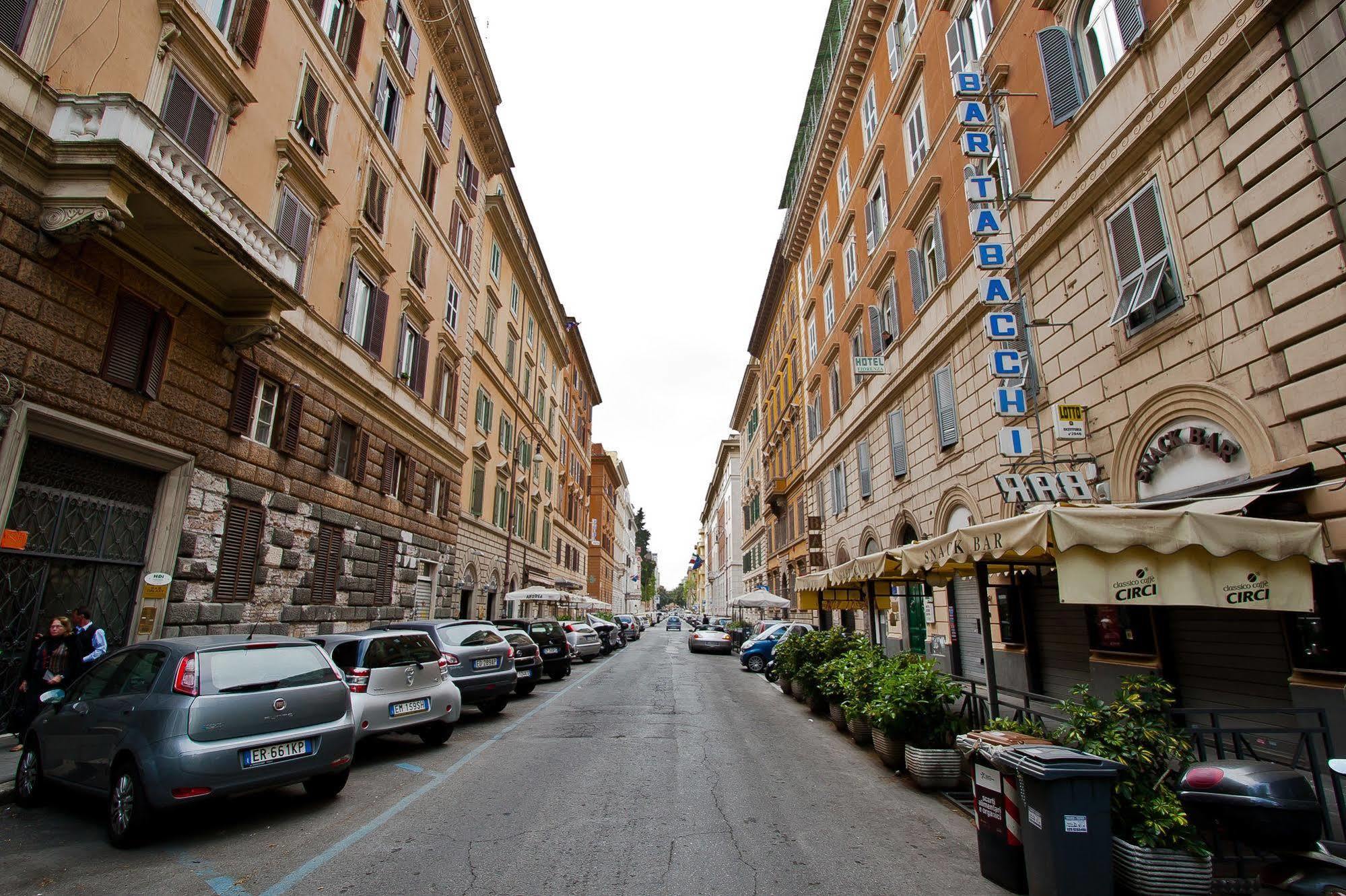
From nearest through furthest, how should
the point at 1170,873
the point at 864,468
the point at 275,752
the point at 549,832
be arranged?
the point at 1170,873
the point at 549,832
the point at 275,752
the point at 864,468

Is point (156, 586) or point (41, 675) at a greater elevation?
point (156, 586)

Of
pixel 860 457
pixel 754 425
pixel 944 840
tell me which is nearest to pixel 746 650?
pixel 860 457

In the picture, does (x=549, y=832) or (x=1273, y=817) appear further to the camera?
(x=549, y=832)

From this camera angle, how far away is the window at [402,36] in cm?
1823

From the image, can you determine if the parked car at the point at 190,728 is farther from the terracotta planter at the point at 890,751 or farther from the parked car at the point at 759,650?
the parked car at the point at 759,650

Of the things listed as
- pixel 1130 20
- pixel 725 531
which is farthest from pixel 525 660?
pixel 725 531

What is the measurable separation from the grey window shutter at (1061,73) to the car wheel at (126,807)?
538 inches

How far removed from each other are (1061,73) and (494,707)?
1375 cm

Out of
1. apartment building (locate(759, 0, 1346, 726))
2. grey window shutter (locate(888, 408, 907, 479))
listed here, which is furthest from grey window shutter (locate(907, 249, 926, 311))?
grey window shutter (locate(888, 408, 907, 479))

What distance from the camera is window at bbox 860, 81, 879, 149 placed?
19984mm

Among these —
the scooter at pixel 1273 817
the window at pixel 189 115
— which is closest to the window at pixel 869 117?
the window at pixel 189 115

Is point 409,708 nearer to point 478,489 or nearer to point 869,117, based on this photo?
point 478,489

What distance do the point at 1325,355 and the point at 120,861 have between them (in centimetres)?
1079

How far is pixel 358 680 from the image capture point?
8281mm
